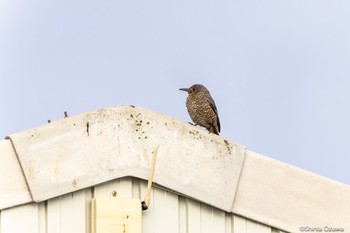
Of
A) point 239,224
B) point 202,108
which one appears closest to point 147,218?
point 239,224

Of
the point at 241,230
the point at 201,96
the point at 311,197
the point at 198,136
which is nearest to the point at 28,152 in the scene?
the point at 198,136

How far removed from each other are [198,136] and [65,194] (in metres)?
0.99

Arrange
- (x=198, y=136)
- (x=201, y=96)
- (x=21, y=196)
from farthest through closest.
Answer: (x=201, y=96) < (x=198, y=136) < (x=21, y=196)

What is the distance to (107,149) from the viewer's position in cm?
594

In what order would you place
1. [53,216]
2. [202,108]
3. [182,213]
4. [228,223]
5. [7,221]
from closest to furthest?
1. [7,221]
2. [53,216]
3. [182,213]
4. [228,223]
5. [202,108]

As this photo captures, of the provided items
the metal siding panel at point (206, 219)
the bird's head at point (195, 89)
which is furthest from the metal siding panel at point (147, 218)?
the bird's head at point (195, 89)

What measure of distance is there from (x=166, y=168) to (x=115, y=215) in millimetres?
473

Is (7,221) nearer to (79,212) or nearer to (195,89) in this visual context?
(79,212)

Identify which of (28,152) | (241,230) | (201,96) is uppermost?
(201,96)

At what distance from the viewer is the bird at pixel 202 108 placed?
955 centimetres

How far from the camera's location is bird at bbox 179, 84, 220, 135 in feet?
31.3

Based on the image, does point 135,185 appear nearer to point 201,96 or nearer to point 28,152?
point 28,152

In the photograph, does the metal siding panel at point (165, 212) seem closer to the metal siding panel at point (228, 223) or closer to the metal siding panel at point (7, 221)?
the metal siding panel at point (228, 223)

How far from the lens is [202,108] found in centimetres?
984
